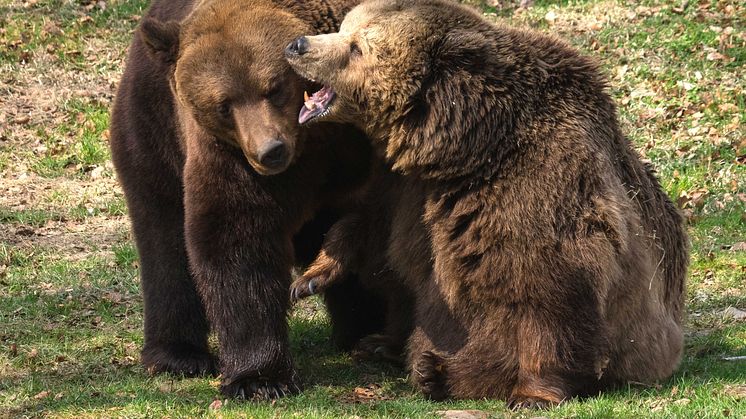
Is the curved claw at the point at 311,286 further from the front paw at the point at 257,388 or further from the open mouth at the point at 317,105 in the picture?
the open mouth at the point at 317,105

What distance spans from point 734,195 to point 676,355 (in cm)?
467

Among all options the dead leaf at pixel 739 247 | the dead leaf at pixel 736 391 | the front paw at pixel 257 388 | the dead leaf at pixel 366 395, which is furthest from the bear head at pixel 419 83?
the dead leaf at pixel 739 247

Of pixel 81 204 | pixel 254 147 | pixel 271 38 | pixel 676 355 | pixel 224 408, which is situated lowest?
pixel 81 204

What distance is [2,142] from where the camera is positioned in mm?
12992

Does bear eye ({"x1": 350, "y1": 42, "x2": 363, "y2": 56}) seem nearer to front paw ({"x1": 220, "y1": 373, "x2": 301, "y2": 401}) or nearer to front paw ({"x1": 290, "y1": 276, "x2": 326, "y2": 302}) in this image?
front paw ({"x1": 290, "y1": 276, "x2": 326, "y2": 302})

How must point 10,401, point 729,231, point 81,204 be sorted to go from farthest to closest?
point 81,204 → point 729,231 → point 10,401

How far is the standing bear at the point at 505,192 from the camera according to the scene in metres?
5.92

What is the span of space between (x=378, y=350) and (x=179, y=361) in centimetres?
128

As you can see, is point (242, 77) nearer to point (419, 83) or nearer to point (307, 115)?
point (307, 115)

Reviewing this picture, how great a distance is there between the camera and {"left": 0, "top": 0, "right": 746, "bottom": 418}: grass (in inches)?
248

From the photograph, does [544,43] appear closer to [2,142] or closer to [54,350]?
[54,350]

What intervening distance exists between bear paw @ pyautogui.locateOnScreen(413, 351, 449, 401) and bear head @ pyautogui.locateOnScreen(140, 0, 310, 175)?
136 cm

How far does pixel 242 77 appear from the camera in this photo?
241 inches

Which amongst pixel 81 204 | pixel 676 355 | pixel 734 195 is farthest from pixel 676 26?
pixel 676 355
